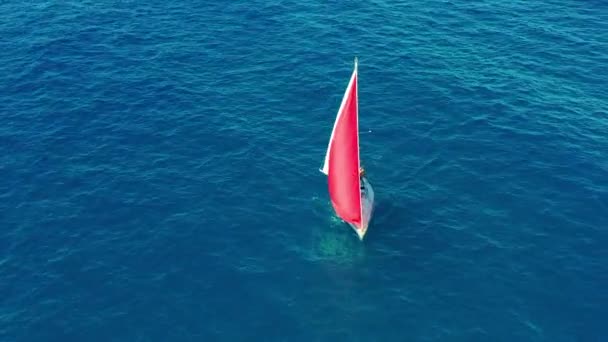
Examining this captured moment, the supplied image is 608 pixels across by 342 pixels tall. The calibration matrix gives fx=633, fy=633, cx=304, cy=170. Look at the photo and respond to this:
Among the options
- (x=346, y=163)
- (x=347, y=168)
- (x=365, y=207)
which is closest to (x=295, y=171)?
(x=365, y=207)

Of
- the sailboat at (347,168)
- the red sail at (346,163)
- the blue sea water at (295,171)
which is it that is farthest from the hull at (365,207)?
the blue sea water at (295,171)

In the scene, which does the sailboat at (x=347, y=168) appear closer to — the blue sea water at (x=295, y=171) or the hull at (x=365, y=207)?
the hull at (x=365, y=207)

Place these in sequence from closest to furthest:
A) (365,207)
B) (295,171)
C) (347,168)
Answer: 1. (347,168)
2. (365,207)
3. (295,171)

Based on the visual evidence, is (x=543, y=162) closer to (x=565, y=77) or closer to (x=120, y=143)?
(x=565, y=77)

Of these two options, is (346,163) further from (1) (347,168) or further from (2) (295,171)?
(2) (295,171)

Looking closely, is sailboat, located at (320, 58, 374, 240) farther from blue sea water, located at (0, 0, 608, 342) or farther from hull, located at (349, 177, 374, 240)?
blue sea water, located at (0, 0, 608, 342)

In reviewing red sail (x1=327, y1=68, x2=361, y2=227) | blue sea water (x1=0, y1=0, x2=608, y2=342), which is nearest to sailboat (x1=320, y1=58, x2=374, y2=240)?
red sail (x1=327, y1=68, x2=361, y2=227)

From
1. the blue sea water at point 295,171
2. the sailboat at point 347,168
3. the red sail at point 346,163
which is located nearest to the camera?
the red sail at point 346,163
